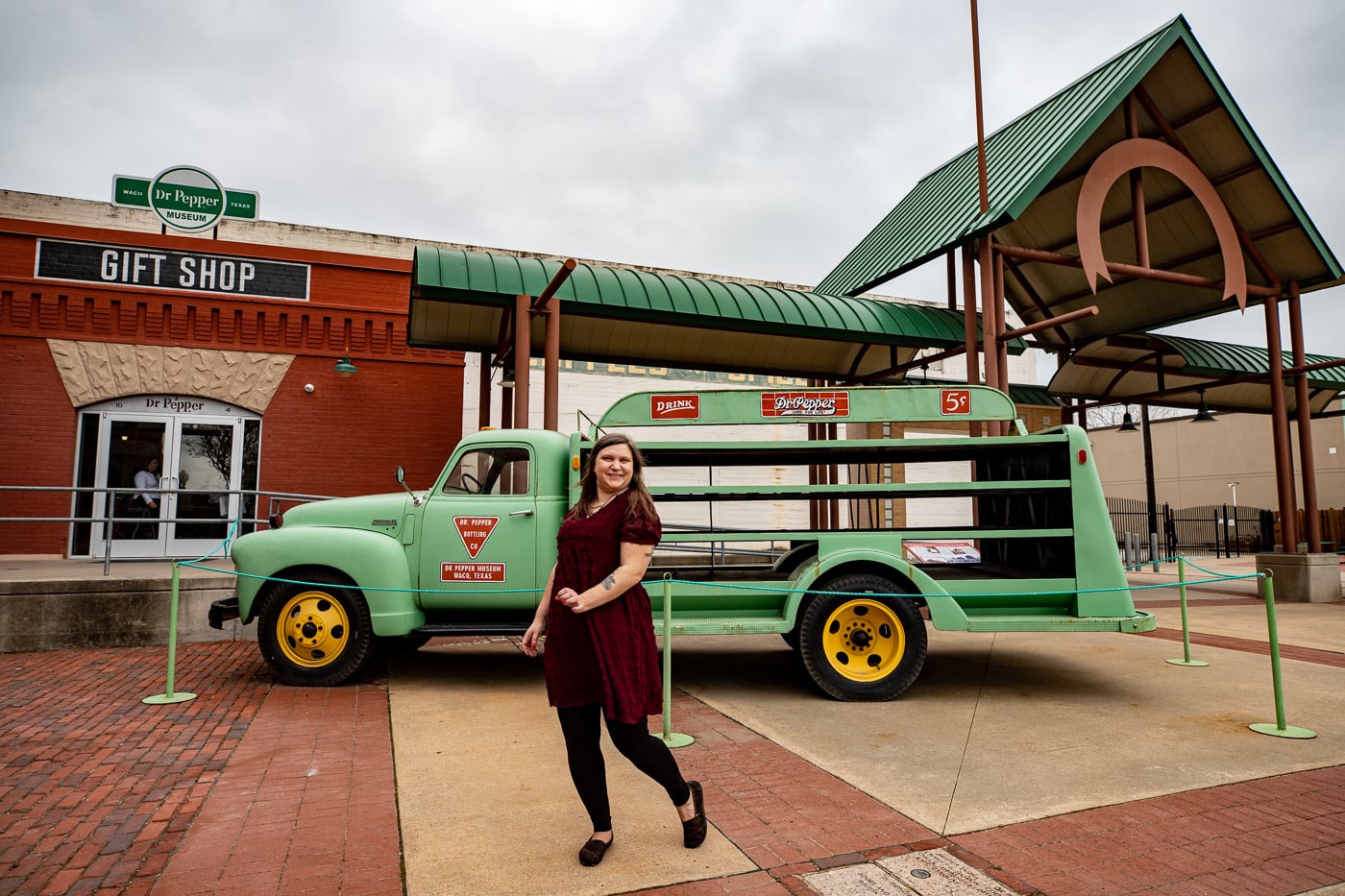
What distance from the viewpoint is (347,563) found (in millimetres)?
6547

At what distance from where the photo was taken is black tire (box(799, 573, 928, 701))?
6.06 meters

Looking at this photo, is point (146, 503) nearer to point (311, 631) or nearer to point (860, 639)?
point (311, 631)

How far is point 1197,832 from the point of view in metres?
3.59

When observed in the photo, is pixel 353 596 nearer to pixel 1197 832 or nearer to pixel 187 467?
pixel 1197 832

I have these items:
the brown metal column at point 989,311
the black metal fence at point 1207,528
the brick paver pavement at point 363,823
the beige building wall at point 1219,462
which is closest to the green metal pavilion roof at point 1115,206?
the brown metal column at point 989,311

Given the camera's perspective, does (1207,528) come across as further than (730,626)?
Yes

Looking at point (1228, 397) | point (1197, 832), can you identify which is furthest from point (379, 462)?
point (1228, 397)

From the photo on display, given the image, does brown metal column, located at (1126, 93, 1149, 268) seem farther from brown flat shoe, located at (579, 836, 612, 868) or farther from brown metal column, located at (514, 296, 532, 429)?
brown flat shoe, located at (579, 836, 612, 868)

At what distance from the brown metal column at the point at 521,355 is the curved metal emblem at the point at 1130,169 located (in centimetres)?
733

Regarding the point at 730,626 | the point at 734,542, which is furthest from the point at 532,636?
the point at 734,542

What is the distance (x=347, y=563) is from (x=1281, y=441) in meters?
14.5

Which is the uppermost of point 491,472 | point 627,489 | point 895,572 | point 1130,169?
point 1130,169

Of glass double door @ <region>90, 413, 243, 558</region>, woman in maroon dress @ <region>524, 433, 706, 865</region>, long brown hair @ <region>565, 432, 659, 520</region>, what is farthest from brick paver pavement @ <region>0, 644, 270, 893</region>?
glass double door @ <region>90, 413, 243, 558</region>

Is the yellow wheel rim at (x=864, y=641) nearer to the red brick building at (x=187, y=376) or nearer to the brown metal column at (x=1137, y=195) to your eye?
the brown metal column at (x=1137, y=195)
